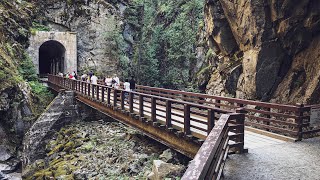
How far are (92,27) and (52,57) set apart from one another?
28.2ft

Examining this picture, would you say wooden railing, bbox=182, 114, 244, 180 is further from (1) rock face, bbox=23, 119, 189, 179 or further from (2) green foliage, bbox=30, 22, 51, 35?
(2) green foliage, bbox=30, 22, 51, 35

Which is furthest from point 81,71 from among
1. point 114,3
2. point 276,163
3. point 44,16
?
point 276,163

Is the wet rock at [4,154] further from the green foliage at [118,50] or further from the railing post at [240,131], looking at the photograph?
the green foliage at [118,50]

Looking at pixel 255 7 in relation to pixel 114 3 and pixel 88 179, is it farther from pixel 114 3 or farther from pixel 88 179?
pixel 114 3

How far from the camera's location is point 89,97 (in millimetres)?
18266

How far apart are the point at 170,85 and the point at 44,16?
18920mm

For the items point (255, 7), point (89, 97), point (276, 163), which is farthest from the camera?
point (89, 97)

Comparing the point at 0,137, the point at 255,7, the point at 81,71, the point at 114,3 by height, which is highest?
the point at 114,3

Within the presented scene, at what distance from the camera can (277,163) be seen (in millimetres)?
6230

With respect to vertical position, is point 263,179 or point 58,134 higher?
point 263,179

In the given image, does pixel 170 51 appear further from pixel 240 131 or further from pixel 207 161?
pixel 207 161

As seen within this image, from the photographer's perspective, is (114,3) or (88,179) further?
(114,3)

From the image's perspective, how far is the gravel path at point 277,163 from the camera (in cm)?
550

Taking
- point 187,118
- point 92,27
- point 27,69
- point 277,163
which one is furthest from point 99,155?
point 92,27
